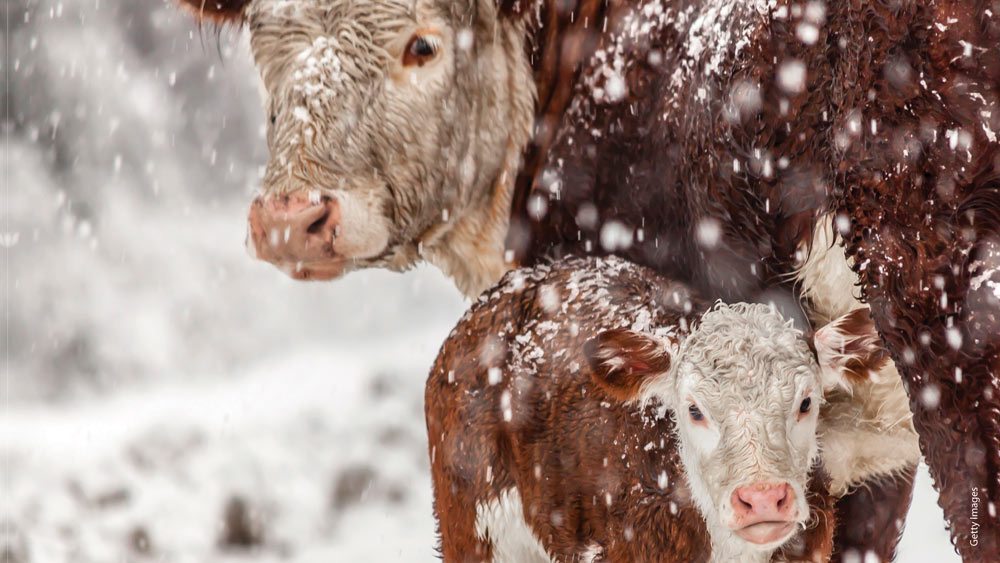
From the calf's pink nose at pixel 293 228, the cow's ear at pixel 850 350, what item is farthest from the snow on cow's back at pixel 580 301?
the calf's pink nose at pixel 293 228

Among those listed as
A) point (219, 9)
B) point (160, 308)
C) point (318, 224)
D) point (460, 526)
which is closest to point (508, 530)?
point (460, 526)

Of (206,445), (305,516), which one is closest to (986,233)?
(305,516)

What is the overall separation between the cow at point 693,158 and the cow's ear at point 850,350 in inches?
7.0

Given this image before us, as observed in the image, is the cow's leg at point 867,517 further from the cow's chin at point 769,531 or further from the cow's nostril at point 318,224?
the cow's nostril at point 318,224

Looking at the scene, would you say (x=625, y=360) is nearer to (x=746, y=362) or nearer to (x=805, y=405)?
(x=746, y=362)

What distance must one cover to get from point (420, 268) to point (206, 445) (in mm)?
1957

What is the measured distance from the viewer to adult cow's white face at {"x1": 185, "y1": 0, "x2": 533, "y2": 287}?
4.01 metres

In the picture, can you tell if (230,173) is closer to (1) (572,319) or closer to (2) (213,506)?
(2) (213,506)

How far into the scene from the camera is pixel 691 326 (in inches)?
151

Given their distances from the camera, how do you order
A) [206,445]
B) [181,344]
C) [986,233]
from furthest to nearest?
[181,344], [206,445], [986,233]

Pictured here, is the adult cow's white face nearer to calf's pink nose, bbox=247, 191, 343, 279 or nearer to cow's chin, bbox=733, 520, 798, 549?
calf's pink nose, bbox=247, 191, 343, 279

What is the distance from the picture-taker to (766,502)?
3.21 metres

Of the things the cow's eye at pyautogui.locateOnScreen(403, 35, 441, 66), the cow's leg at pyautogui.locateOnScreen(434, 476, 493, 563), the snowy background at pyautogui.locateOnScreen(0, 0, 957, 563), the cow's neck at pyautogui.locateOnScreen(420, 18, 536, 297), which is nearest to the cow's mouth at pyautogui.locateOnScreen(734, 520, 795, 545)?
the cow's leg at pyautogui.locateOnScreen(434, 476, 493, 563)

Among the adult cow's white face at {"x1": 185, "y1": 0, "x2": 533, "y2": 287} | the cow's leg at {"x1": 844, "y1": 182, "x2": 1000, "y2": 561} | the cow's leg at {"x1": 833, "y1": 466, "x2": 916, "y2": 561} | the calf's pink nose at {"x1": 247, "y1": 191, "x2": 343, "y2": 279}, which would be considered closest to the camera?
the cow's leg at {"x1": 844, "y1": 182, "x2": 1000, "y2": 561}
